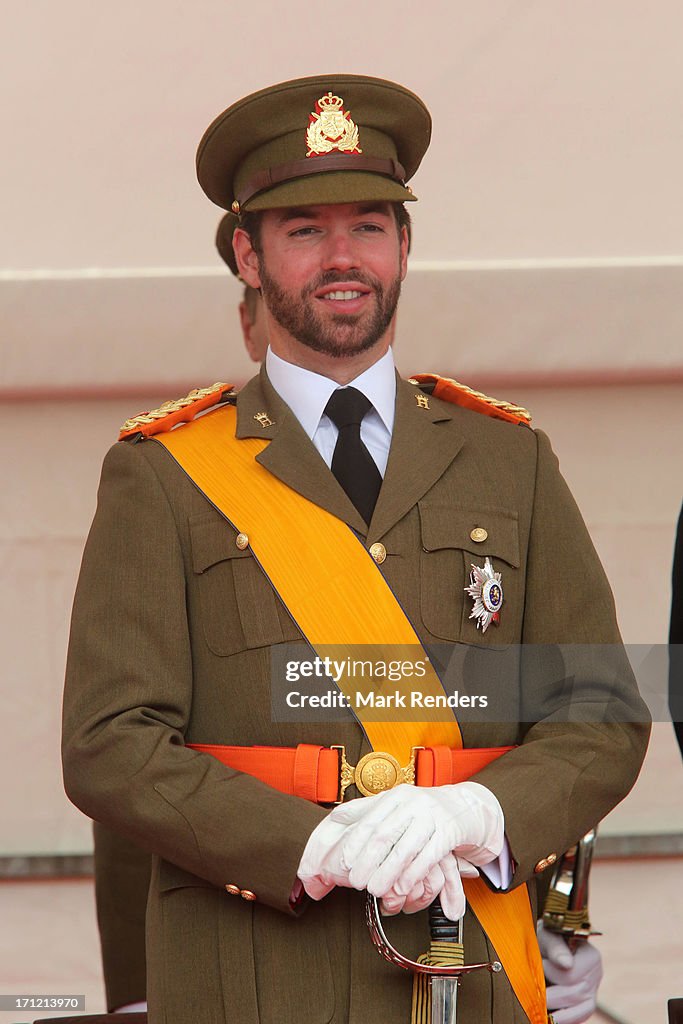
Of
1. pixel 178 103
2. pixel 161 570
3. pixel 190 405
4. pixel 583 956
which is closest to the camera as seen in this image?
pixel 161 570

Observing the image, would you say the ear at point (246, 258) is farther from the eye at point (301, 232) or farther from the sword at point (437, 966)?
the sword at point (437, 966)

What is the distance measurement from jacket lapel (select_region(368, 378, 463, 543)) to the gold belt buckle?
250 mm

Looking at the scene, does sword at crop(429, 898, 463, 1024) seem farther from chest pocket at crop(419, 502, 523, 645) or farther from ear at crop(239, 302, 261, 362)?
ear at crop(239, 302, 261, 362)

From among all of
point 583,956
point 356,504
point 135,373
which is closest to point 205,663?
point 356,504

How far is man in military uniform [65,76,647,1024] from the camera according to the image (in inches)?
66.0

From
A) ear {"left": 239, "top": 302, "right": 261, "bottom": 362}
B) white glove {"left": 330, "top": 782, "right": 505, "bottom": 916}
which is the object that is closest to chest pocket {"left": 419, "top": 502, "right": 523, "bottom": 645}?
white glove {"left": 330, "top": 782, "right": 505, "bottom": 916}

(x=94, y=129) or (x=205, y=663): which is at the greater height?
(x=94, y=129)

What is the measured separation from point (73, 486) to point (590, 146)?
1.20 meters

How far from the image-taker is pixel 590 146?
310cm

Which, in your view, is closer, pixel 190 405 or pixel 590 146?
pixel 190 405

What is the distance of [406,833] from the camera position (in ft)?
5.13

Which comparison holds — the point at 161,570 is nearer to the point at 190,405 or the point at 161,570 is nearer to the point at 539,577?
the point at 190,405

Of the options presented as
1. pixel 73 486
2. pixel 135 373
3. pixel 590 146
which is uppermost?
pixel 590 146

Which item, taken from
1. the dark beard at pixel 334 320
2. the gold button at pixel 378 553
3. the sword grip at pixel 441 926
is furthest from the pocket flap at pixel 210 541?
the sword grip at pixel 441 926
